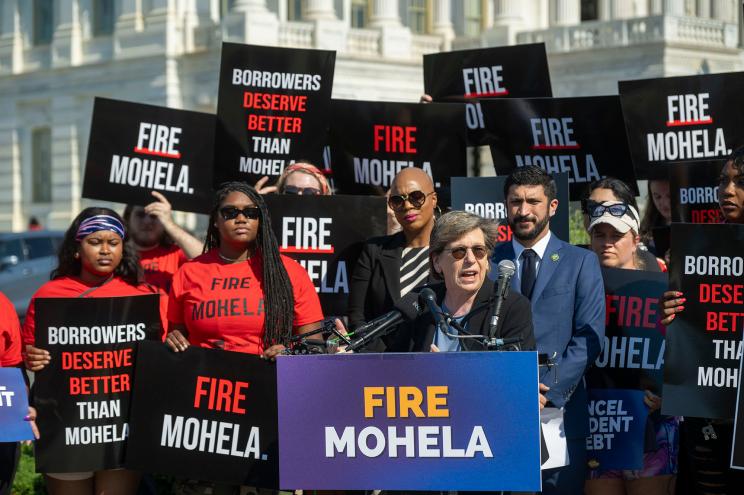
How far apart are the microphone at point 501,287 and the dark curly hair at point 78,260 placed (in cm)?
224

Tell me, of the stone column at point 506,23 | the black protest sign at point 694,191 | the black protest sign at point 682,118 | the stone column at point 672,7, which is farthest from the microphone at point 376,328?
the stone column at point 506,23

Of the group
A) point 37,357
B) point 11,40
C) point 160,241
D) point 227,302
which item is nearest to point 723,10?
point 11,40

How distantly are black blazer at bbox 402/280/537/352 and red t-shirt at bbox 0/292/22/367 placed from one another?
2.06m

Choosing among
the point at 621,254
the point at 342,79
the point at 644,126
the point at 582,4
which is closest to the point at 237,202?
the point at 621,254

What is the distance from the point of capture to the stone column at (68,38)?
144 feet

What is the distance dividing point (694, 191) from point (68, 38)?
38.1 m

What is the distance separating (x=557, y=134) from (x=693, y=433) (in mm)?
2590

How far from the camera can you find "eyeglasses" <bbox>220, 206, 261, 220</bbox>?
725cm

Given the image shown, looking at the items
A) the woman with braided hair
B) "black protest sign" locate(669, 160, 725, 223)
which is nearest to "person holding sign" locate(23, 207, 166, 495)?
the woman with braided hair

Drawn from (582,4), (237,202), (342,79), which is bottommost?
(237,202)

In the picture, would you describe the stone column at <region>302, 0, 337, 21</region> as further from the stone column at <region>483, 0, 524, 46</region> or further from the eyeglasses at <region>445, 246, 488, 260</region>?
the eyeglasses at <region>445, 246, 488, 260</region>

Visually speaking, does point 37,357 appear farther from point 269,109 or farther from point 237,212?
point 269,109

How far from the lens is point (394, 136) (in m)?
9.70

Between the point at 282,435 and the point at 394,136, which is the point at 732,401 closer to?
the point at 282,435
